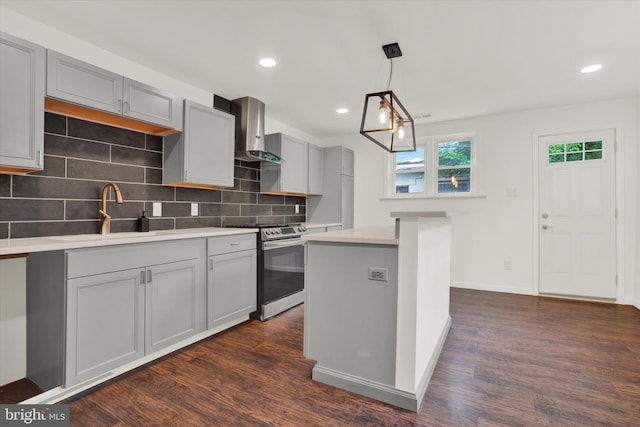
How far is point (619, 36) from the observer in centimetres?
238

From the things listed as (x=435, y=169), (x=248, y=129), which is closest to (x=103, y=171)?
(x=248, y=129)

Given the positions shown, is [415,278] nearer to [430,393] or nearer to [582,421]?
[430,393]

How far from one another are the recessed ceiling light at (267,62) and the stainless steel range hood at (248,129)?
789mm

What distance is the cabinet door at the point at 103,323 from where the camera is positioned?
182 centimetres

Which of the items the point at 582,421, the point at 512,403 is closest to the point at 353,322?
the point at 512,403

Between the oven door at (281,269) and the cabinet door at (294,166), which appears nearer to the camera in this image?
the oven door at (281,269)

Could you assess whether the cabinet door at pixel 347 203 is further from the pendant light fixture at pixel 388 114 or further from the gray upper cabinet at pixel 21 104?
the gray upper cabinet at pixel 21 104

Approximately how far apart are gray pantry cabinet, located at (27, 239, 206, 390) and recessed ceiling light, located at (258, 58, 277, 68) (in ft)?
5.54

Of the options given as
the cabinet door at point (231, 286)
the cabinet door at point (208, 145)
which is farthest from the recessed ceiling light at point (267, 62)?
the cabinet door at point (231, 286)

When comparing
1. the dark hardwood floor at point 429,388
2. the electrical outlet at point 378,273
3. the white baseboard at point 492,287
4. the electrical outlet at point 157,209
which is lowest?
the dark hardwood floor at point 429,388

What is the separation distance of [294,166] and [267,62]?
5.76 feet

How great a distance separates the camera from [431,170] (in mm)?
4758

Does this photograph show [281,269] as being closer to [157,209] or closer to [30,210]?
[157,209]

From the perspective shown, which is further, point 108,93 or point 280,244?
point 280,244
